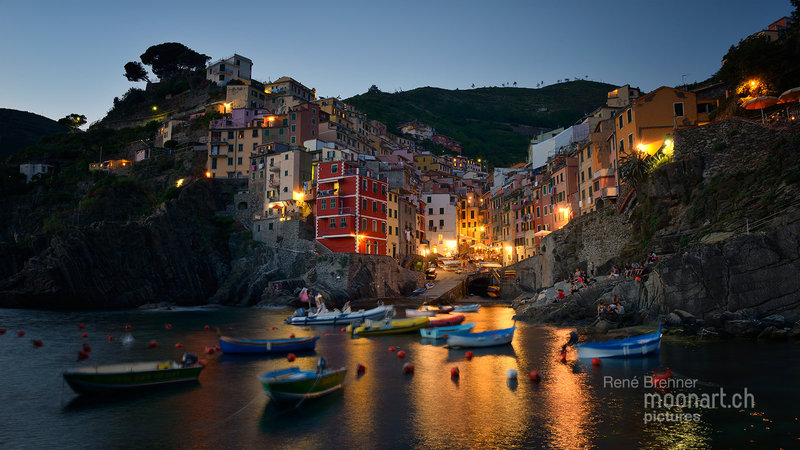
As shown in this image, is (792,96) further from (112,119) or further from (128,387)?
(112,119)

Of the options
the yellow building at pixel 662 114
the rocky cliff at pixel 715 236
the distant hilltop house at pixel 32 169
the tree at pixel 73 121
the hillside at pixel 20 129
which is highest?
the hillside at pixel 20 129

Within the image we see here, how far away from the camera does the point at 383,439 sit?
1393 centimetres

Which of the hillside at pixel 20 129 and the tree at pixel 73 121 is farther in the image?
the hillside at pixel 20 129

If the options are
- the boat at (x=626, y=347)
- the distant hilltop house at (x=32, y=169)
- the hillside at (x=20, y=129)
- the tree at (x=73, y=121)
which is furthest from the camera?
the hillside at (x=20, y=129)

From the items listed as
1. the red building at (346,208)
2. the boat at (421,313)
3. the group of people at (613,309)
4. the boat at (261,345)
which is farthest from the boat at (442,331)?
the red building at (346,208)

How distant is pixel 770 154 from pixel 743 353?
1719 cm

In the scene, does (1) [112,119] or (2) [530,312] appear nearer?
(2) [530,312]

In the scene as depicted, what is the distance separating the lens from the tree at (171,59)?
13750cm

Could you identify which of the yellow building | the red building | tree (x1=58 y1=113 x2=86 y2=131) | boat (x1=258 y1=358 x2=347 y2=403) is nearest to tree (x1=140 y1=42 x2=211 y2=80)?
tree (x1=58 y1=113 x2=86 y2=131)

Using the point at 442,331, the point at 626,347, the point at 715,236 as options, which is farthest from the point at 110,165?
the point at 715,236

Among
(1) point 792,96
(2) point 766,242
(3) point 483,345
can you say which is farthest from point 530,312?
(1) point 792,96

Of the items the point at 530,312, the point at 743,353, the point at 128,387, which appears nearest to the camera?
the point at 128,387

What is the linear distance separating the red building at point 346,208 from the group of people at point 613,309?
127 feet

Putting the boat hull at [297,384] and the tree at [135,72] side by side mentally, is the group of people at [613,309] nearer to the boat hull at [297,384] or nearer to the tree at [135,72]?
the boat hull at [297,384]
